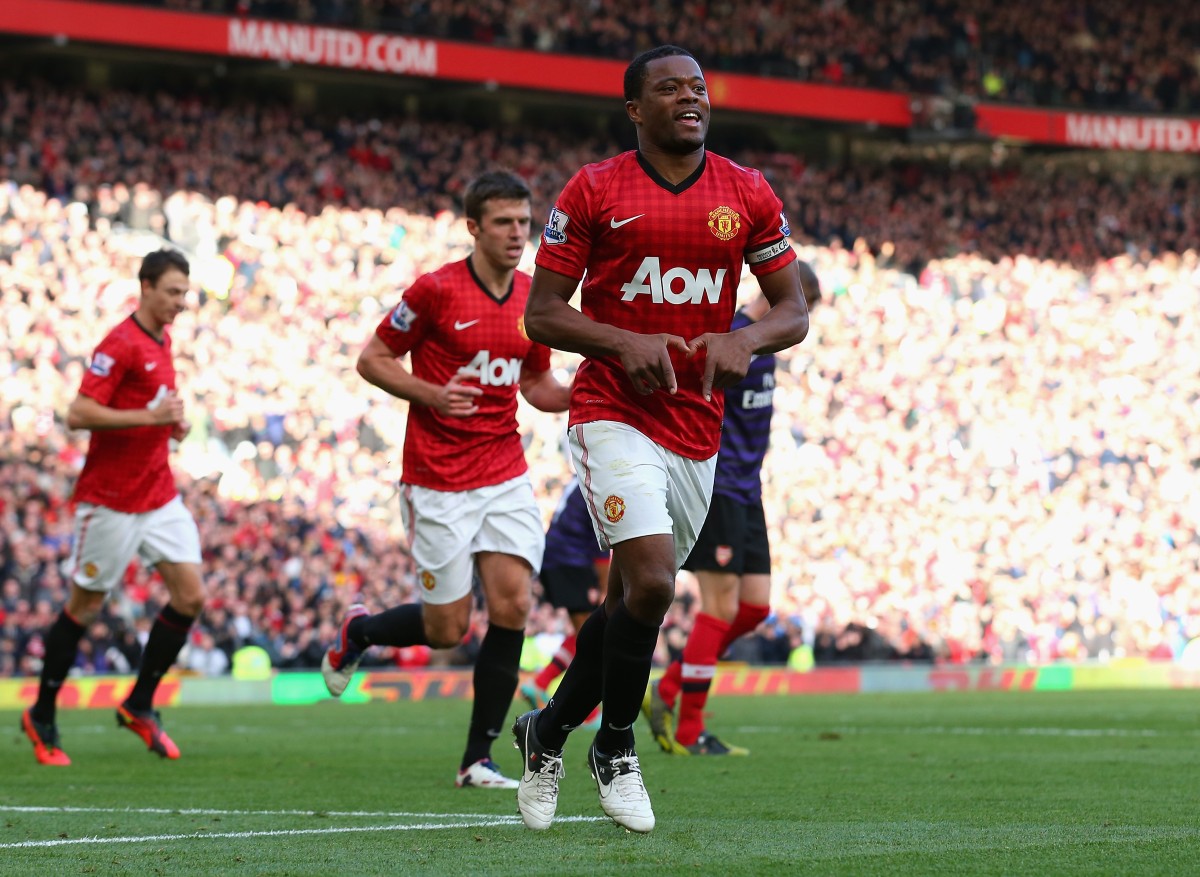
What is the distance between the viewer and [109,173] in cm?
2347

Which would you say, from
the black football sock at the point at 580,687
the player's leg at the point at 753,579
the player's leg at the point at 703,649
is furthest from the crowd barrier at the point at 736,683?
the black football sock at the point at 580,687

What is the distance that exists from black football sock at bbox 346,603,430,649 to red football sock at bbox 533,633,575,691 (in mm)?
2473

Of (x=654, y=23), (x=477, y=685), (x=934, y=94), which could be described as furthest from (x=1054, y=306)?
(x=477, y=685)

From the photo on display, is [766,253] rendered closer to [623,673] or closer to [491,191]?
[623,673]

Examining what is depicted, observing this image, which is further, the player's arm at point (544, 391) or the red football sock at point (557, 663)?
the red football sock at point (557, 663)

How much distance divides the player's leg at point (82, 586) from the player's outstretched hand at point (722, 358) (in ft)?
15.8

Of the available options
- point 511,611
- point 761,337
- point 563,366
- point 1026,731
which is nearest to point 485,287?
point 511,611

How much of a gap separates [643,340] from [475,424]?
275 cm

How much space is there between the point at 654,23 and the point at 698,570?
81.5 ft

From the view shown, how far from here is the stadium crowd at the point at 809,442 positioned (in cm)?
1958

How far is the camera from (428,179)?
2797 cm

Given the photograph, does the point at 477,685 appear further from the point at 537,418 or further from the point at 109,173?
the point at 109,173

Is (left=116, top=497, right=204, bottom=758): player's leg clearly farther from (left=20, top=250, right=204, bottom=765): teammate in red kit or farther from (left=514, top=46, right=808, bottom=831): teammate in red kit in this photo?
(left=514, top=46, right=808, bottom=831): teammate in red kit

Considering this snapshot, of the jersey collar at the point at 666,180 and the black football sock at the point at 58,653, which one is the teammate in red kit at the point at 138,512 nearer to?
the black football sock at the point at 58,653
